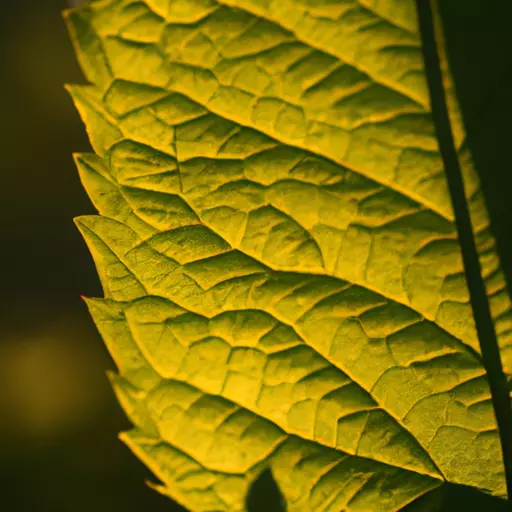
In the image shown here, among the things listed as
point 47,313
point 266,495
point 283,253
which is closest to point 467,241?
point 283,253

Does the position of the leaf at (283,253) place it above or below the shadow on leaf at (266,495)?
above

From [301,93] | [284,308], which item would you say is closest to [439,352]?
[284,308]

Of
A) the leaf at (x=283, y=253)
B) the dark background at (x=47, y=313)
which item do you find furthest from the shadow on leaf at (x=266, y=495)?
the dark background at (x=47, y=313)

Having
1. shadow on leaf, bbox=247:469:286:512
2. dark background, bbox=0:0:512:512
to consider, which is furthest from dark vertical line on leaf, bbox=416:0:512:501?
dark background, bbox=0:0:512:512

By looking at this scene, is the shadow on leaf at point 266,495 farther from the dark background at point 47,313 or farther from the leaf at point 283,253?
Result: the dark background at point 47,313

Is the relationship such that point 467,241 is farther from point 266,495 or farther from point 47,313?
point 47,313

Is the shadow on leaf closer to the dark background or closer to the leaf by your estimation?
the leaf
